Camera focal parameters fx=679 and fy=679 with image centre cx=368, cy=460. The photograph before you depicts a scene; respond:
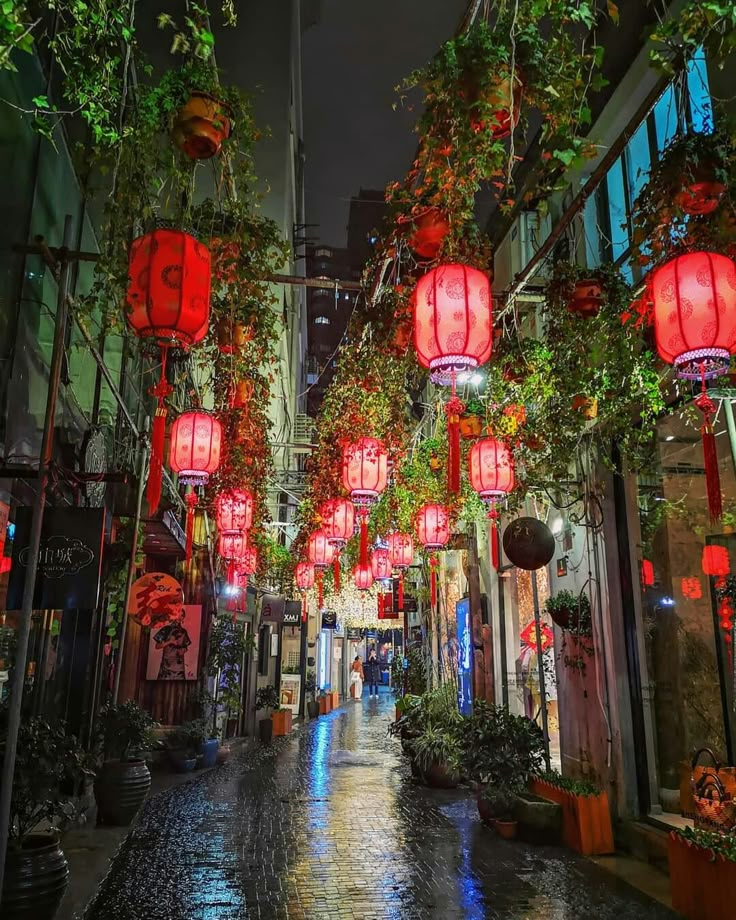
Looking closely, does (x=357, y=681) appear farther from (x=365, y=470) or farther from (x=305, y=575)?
(x=365, y=470)

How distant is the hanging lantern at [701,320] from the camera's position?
14.3ft

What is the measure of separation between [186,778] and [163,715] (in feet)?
7.84

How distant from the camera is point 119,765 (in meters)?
8.89

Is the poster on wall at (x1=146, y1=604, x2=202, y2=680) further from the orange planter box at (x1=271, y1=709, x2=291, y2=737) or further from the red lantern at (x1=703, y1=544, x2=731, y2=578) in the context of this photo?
the red lantern at (x1=703, y1=544, x2=731, y2=578)

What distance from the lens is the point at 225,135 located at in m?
5.48

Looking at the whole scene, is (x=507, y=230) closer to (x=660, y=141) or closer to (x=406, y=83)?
(x=660, y=141)

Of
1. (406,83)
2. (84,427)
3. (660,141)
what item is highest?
(660,141)

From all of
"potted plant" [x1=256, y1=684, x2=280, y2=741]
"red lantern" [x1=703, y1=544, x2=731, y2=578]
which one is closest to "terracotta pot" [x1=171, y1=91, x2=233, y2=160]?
"red lantern" [x1=703, y1=544, x2=731, y2=578]

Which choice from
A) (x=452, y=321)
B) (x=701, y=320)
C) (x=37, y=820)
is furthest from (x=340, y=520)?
(x=701, y=320)

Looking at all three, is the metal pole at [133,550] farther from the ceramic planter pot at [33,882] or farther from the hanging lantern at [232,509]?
the ceramic planter pot at [33,882]

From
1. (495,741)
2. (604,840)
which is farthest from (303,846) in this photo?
(604,840)

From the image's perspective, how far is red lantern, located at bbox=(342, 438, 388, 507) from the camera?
9.84 m

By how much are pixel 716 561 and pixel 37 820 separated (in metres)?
8.74

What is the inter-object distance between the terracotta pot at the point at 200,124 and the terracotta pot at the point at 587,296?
3695 millimetres
